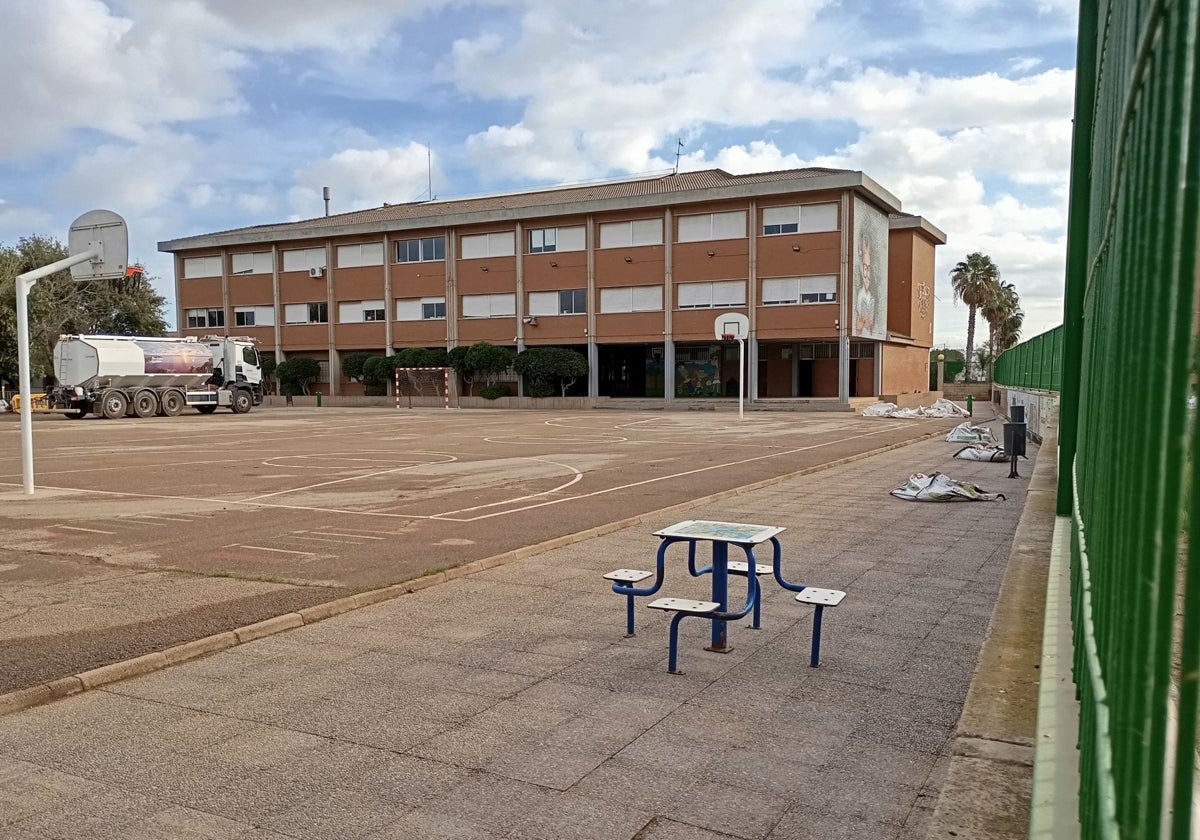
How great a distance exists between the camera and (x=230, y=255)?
2704 inches

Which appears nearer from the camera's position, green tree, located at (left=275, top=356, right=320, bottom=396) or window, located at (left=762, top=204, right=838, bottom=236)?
window, located at (left=762, top=204, right=838, bottom=236)

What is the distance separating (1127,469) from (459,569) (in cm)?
779

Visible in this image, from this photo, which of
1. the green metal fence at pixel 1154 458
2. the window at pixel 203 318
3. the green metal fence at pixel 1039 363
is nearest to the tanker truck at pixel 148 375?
the window at pixel 203 318

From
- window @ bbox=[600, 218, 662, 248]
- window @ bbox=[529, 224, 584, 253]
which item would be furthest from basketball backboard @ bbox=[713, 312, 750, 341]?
window @ bbox=[529, 224, 584, 253]

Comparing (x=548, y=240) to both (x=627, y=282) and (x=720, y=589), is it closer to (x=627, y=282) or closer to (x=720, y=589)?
(x=627, y=282)

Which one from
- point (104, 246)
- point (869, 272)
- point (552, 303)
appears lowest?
point (104, 246)

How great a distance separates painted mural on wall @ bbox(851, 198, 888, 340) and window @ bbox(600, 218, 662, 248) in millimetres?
10953

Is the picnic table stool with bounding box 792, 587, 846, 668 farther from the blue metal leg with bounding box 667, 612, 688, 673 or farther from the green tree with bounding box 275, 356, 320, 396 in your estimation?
the green tree with bounding box 275, 356, 320, 396

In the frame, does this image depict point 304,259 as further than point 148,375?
Yes

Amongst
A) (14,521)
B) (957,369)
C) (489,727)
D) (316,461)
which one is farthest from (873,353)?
(489,727)

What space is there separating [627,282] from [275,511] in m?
44.0

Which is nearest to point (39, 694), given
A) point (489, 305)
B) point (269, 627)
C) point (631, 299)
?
point (269, 627)

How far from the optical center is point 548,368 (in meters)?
56.2

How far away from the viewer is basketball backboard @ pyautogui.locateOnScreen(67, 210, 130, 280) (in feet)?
49.6
